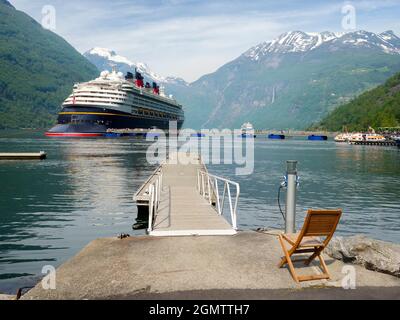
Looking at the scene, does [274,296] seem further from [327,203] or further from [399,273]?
[327,203]

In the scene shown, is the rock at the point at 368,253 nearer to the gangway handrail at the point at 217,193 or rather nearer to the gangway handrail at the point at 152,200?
the gangway handrail at the point at 217,193

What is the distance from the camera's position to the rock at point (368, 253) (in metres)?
9.62

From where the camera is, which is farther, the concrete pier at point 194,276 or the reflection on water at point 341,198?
the reflection on water at point 341,198

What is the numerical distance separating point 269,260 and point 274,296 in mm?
2053

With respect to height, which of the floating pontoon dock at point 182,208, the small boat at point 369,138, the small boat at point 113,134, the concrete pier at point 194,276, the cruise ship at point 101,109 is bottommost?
the concrete pier at point 194,276

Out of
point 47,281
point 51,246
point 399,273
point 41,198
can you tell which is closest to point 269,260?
point 399,273

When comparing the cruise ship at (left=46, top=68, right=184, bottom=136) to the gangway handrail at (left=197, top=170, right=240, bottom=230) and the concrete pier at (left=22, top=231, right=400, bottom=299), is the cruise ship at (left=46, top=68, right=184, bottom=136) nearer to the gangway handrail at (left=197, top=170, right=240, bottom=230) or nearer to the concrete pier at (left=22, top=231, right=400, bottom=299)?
the gangway handrail at (left=197, top=170, right=240, bottom=230)

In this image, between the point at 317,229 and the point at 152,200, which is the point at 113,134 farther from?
the point at 317,229

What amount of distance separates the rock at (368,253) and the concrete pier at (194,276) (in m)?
0.16

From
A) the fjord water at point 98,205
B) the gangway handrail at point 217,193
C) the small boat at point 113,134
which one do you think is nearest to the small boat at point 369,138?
the small boat at point 113,134

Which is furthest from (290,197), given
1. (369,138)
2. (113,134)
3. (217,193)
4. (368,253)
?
(369,138)

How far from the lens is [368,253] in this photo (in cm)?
1002

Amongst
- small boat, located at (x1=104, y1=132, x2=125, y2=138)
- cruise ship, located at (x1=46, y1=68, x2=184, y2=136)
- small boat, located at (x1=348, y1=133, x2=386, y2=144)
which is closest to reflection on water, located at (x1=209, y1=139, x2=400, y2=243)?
small boat, located at (x1=348, y1=133, x2=386, y2=144)

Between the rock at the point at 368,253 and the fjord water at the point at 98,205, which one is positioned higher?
the rock at the point at 368,253
